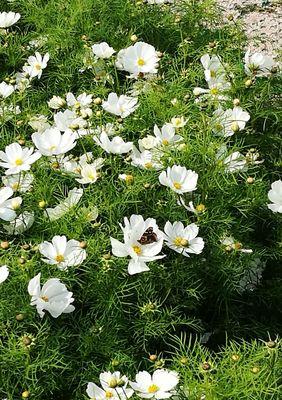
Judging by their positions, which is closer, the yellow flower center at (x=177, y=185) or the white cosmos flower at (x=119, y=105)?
the yellow flower center at (x=177, y=185)

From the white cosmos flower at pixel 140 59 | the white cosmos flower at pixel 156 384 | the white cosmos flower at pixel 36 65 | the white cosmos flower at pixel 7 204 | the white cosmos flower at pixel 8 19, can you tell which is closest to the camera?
the white cosmos flower at pixel 156 384

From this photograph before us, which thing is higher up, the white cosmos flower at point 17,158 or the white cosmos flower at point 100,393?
the white cosmos flower at point 17,158

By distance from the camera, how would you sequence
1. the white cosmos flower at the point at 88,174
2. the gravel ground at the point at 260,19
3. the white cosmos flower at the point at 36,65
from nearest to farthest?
the white cosmos flower at the point at 88,174, the white cosmos flower at the point at 36,65, the gravel ground at the point at 260,19

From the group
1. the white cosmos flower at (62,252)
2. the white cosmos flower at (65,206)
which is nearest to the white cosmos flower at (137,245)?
the white cosmos flower at (62,252)

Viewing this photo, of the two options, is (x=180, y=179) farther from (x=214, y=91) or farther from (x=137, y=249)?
(x=214, y=91)


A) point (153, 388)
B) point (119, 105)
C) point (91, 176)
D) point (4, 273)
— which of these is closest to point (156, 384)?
point (153, 388)

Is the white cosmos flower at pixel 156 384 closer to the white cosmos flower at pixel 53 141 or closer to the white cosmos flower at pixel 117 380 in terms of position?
the white cosmos flower at pixel 117 380

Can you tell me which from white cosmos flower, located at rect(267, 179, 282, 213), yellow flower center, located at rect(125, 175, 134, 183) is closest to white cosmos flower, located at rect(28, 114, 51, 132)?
yellow flower center, located at rect(125, 175, 134, 183)

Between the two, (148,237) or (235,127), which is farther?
(235,127)
